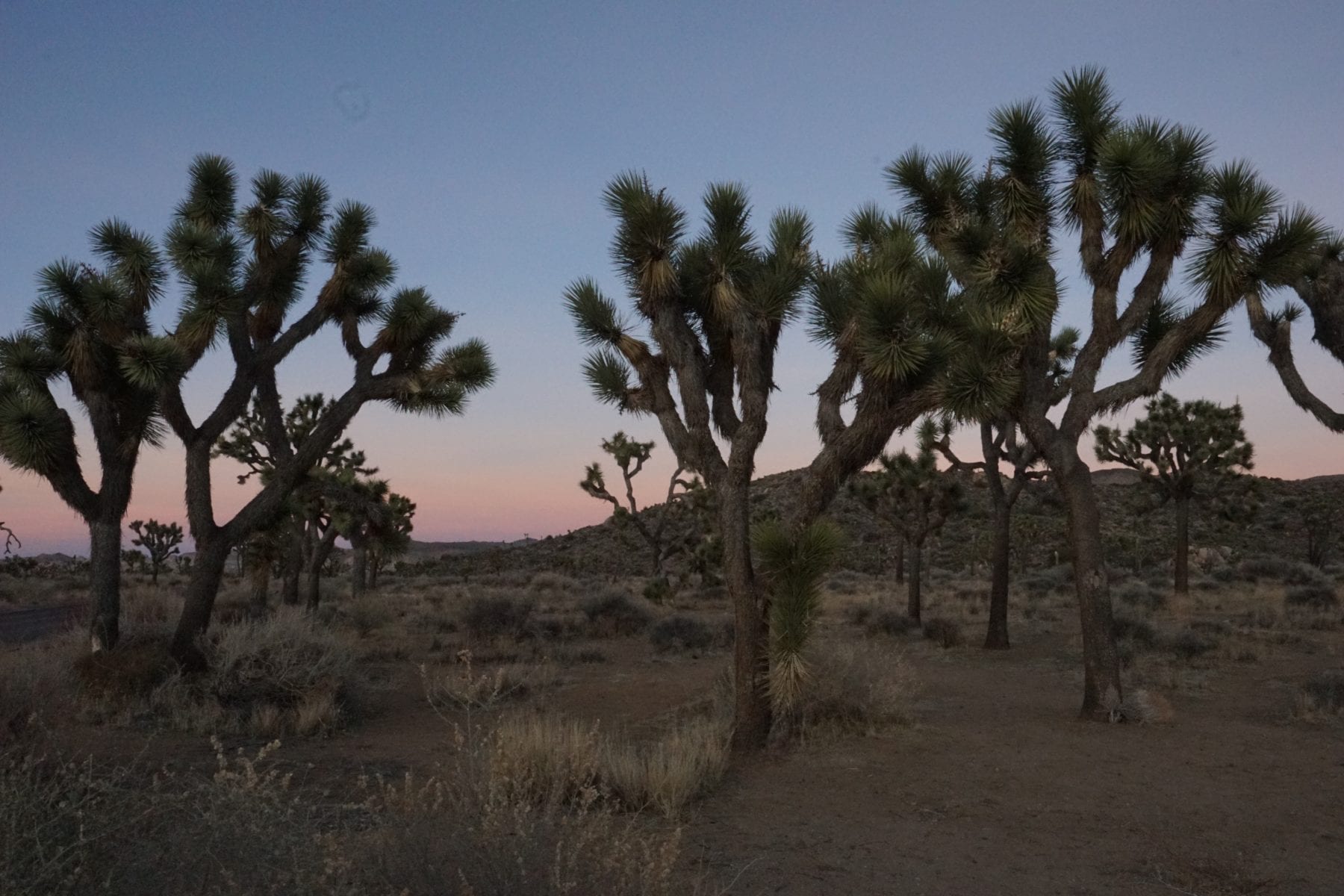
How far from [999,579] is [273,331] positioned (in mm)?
12963

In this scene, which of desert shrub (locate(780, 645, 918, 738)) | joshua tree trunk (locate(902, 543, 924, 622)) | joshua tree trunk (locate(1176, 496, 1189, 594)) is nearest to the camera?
desert shrub (locate(780, 645, 918, 738))

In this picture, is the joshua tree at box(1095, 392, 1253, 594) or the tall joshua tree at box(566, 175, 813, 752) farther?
the joshua tree at box(1095, 392, 1253, 594)

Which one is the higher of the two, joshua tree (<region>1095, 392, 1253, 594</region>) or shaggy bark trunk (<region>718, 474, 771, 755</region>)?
joshua tree (<region>1095, 392, 1253, 594</region>)

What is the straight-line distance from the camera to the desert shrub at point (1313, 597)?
22.7 m

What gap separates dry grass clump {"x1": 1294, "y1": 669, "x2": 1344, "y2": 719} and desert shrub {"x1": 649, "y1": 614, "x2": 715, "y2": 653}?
9.76 metres

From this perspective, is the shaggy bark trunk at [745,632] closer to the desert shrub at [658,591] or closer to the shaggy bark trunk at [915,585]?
the shaggy bark trunk at [915,585]

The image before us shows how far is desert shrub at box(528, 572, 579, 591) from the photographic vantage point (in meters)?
34.1

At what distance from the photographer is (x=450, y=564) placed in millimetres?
54219

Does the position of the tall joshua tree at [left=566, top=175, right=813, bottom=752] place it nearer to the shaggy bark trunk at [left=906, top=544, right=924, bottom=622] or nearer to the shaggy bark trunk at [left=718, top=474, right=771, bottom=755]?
the shaggy bark trunk at [left=718, top=474, right=771, bottom=755]

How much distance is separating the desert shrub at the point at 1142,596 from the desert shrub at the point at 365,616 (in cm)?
1821

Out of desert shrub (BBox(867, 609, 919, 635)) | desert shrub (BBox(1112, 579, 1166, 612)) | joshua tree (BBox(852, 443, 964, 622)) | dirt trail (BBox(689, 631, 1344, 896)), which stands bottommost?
dirt trail (BBox(689, 631, 1344, 896))

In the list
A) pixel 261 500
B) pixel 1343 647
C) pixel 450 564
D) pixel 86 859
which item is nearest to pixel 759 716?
pixel 86 859

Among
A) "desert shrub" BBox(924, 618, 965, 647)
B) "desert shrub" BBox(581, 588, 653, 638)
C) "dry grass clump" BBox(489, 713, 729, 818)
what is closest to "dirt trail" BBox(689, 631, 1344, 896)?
"dry grass clump" BBox(489, 713, 729, 818)

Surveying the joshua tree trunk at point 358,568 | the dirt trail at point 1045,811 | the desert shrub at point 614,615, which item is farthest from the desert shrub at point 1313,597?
the joshua tree trunk at point 358,568
